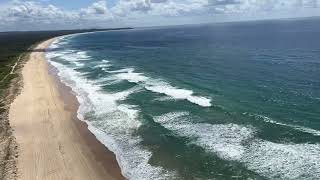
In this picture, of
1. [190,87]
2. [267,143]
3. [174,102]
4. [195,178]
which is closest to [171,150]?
[195,178]

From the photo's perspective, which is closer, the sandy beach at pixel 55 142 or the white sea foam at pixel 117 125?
the white sea foam at pixel 117 125

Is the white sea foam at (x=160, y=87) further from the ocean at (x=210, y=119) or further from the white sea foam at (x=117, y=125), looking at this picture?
the white sea foam at (x=117, y=125)

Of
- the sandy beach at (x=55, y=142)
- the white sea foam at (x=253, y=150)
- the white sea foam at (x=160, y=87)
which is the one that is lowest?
the sandy beach at (x=55, y=142)

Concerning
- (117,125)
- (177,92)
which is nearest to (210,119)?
(117,125)

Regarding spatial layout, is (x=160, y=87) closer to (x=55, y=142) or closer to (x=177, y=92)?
(x=177, y=92)

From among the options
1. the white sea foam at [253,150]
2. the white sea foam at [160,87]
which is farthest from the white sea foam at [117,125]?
the white sea foam at [253,150]

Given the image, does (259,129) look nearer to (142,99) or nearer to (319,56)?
(142,99)
